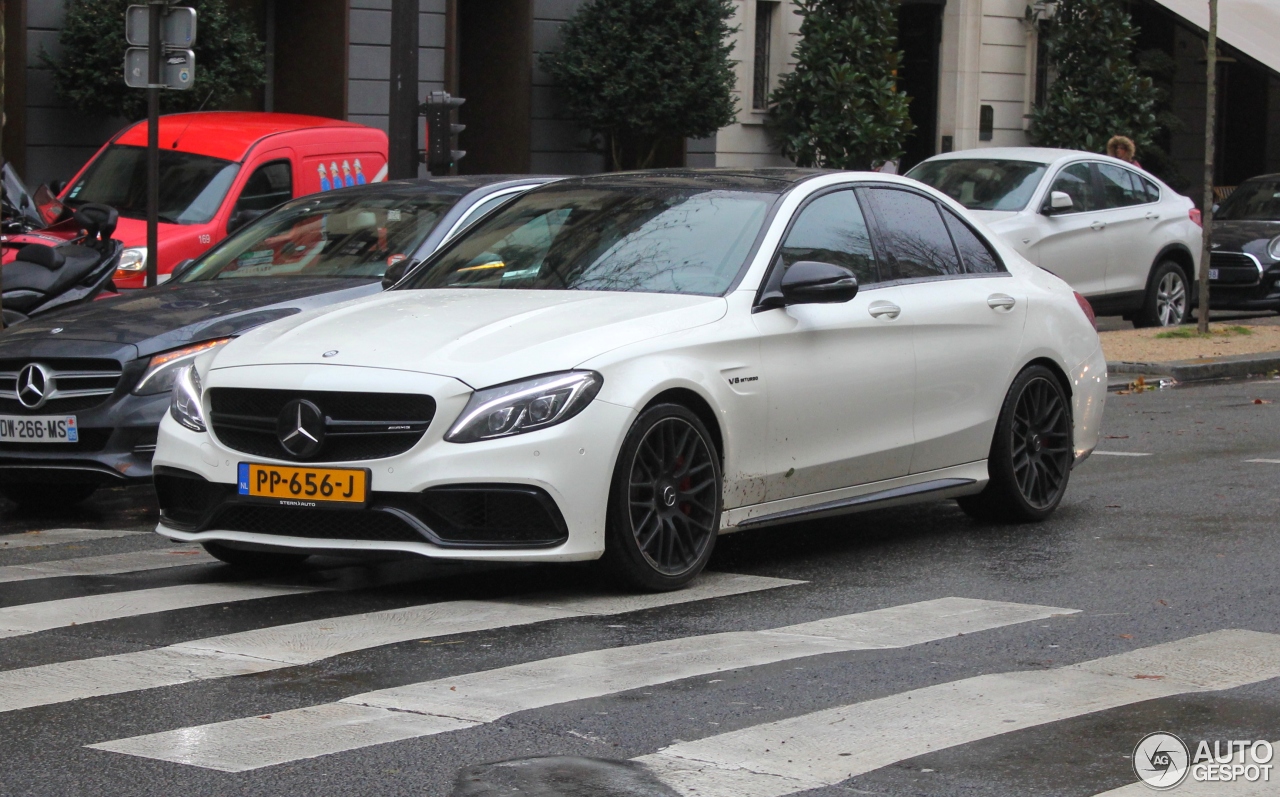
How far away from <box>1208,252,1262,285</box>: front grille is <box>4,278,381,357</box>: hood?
1434cm

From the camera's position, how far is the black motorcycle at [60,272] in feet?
40.7

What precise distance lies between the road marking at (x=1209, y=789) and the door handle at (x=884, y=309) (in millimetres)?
3597

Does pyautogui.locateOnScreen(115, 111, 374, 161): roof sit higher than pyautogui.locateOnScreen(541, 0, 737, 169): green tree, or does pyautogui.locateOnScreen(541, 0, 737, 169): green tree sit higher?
pyautogui.locateOnScreen(541, 0, 737, 169): green tree

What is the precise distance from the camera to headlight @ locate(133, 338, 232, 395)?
352 inches

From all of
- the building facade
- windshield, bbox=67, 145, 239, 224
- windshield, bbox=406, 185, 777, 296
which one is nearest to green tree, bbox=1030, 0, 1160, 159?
the building facade

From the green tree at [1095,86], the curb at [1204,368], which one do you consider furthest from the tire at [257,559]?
the green tree at [1095,86]

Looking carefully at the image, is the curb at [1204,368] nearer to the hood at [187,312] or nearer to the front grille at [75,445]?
the hood at [187,312]

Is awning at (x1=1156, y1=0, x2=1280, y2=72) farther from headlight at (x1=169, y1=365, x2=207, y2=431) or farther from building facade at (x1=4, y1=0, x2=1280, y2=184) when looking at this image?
headlight at (x1=169, y1=365, x2=207, y2=431)

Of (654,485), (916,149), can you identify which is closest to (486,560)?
(654,485)

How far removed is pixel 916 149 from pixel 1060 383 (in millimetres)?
26219

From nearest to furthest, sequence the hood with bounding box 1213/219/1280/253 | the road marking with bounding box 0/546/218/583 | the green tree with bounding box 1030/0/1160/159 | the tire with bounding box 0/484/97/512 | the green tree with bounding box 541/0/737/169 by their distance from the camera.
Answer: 1. the road marking with bounding box 0/546/218/583
2. the tire with bounding box 0/484/97/512
3. the hood with bounding box 1213/219/1280/253
4. the green tree with bounding box 541/0/737/169
5. the green tree with bounding box 1030/0/1160/159

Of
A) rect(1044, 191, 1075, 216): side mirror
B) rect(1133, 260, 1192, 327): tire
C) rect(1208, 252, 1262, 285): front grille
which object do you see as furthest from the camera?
rect(1208, 252, 1262, 285): front grille

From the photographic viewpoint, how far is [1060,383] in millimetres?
9180

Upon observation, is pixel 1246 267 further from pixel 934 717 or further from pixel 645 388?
pixel 934 717
